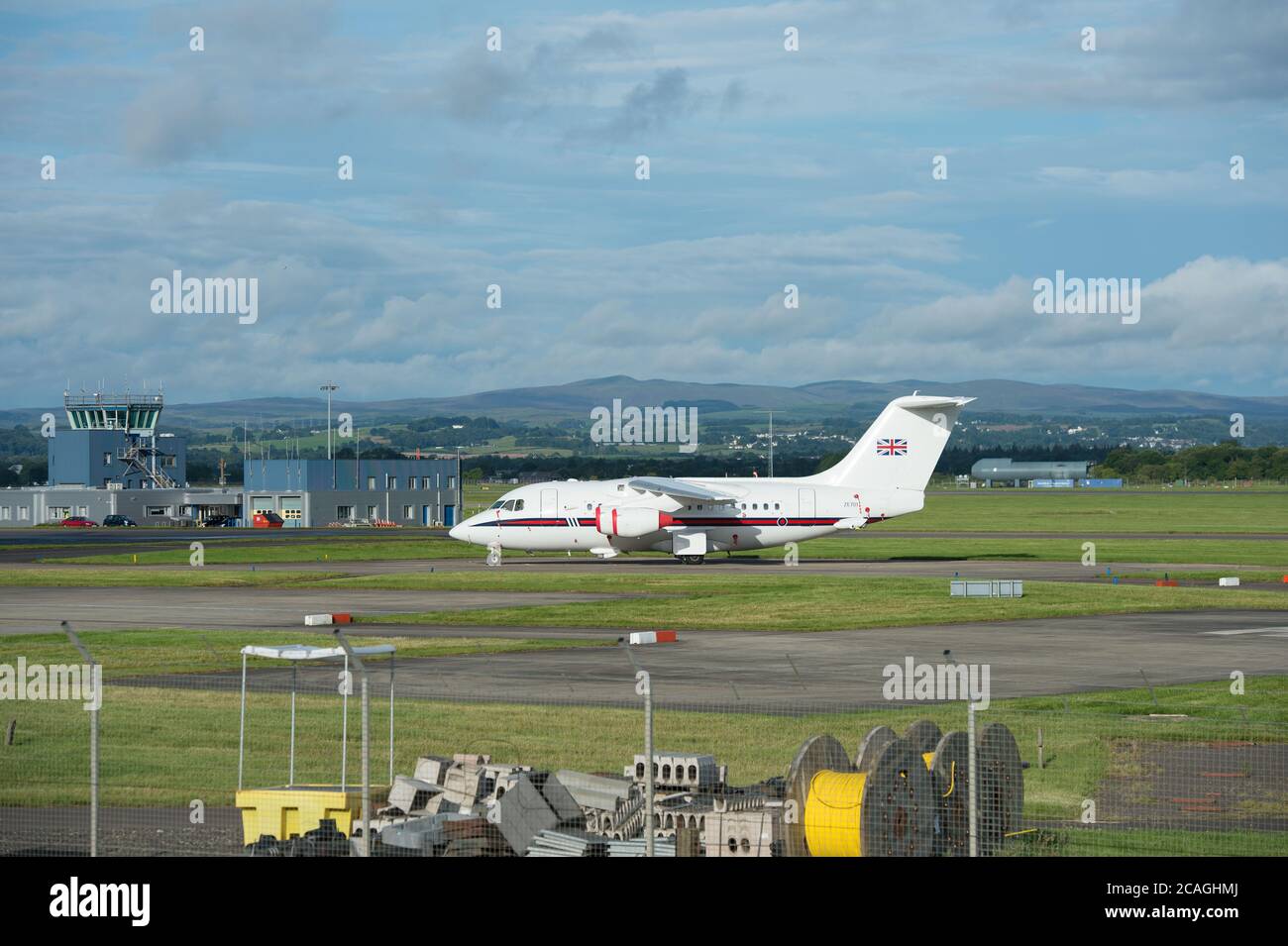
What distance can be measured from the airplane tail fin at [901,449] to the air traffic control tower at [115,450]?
100315 millimetres

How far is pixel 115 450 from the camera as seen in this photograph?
156250 millimetres

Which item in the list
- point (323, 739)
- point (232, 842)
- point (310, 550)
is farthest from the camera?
point (310, 550)

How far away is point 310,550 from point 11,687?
5551 centimetres

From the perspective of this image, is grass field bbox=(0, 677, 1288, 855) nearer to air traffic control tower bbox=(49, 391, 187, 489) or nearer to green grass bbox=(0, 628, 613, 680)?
green grass bbox=(0, 628, 613, 680)

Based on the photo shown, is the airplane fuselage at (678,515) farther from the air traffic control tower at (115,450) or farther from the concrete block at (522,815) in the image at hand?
the air traffic control tower at (115,450)

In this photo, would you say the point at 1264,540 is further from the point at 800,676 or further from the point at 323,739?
the point at 323,739

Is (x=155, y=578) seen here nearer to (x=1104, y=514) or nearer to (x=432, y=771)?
(x=432, y=771)

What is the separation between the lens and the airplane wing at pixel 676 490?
64.4 m

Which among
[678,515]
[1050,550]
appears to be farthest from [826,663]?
[1050,550]

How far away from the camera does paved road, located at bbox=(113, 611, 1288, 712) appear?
88.8 feet

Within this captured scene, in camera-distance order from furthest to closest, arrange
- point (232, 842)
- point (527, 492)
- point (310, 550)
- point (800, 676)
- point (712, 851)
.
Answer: point (310, 550) < point (527, 492) < point (800, 676) < point (232, 842) < point (712, 851)

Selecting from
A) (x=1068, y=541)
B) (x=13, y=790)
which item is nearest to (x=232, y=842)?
(x=13, y=790)

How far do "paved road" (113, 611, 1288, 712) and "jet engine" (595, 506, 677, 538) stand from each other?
24.5 m
